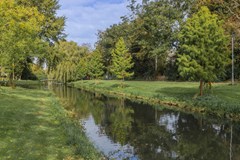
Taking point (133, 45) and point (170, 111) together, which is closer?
point (170, 111)

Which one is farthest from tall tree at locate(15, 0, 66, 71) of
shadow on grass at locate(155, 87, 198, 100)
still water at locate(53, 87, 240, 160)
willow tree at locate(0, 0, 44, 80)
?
still water at locate(53, 87, 240, 160)

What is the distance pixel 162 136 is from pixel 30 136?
736 cm

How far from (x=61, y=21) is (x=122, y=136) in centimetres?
3969

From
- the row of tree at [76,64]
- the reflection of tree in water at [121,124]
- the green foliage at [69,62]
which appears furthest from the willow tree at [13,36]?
the green foliage at [69,62]

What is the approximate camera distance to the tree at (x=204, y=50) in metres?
26.9

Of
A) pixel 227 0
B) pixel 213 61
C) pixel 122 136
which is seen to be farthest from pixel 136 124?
pixel 227 0

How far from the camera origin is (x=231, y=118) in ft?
69.3

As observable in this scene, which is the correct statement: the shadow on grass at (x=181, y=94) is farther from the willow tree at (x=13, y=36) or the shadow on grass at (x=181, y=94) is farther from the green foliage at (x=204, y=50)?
the willow tree at (x=13, y=36)

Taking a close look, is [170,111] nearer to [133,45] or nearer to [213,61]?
[213,61]

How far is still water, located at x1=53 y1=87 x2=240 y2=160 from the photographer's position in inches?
506

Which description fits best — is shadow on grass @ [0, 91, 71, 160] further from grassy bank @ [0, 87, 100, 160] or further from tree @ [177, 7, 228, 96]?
tree @ [177, 7, 228, 96]

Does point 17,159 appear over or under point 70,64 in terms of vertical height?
under

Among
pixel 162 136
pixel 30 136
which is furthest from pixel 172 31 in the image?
pixel 30 136

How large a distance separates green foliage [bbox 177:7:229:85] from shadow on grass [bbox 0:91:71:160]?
48.2ft
